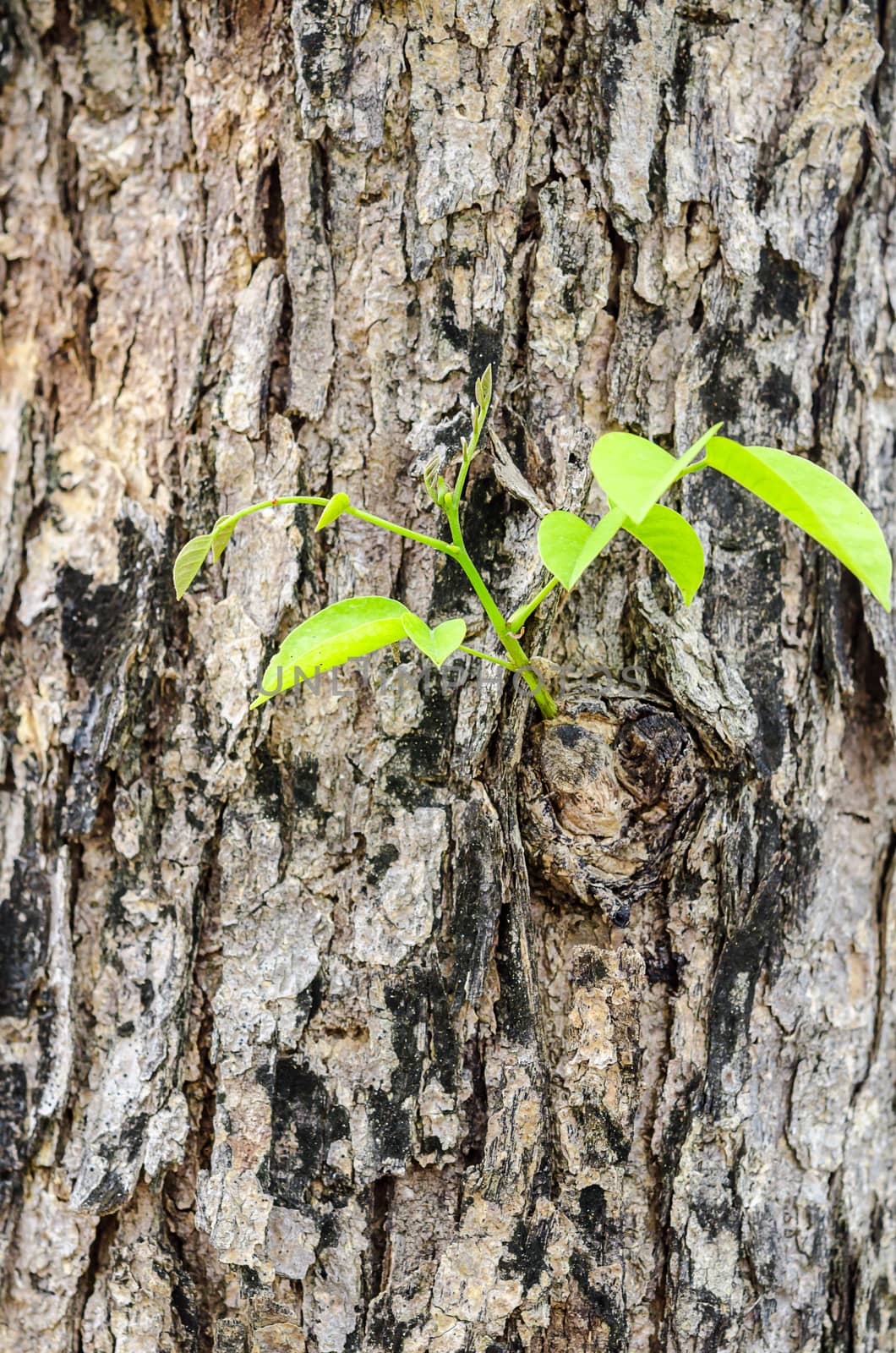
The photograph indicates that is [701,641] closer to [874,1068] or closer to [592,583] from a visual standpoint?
[592,583]

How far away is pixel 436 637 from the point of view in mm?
712

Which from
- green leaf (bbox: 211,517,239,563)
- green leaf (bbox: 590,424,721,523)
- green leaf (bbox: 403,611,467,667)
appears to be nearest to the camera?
green leaf (bbox: 590,424,721,523)

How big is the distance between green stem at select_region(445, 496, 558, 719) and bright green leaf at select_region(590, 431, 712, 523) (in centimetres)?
18

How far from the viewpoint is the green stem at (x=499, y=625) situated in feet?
2.56

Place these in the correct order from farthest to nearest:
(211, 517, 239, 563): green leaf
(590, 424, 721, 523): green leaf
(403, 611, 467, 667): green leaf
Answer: (211, 517, 239, 563): green leaf → (403, 611, 467, 667): green leaf → (590, 424, 721, 523): green leaf

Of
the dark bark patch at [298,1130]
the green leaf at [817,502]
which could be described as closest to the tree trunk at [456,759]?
the dark bark patch at [298,1130]

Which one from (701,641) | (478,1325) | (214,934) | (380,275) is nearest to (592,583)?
(701,641)

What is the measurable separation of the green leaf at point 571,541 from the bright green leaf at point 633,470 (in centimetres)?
2

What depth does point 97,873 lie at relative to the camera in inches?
37.9

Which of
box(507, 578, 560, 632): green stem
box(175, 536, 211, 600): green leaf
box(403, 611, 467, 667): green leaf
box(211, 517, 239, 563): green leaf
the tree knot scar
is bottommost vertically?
the tree knot scar

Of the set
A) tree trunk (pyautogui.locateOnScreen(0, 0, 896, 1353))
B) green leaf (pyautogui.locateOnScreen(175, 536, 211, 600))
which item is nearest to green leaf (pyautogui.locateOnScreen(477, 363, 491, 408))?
tree trunk (pyautogui.locateOnScreen(0, 0, 896, 1353))

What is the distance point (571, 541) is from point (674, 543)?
103 mm

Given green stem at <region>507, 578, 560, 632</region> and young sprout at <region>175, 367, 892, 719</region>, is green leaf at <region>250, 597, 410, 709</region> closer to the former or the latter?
young sprout at <region>175, 367, 892, 719</region>

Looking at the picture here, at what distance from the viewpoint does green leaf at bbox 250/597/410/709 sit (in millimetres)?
722
